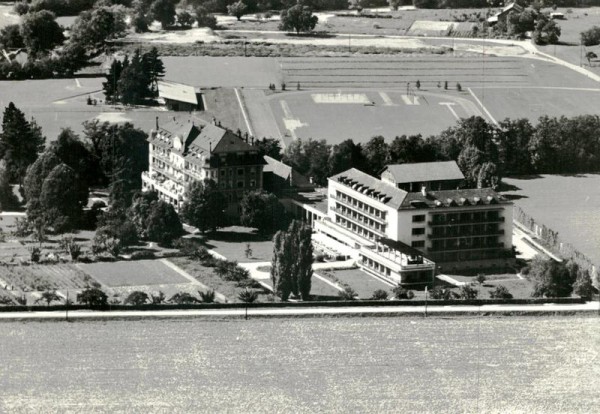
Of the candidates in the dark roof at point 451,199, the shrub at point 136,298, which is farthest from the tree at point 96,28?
the shrub at point 136,298

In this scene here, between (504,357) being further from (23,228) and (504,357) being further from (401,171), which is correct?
(23,228)

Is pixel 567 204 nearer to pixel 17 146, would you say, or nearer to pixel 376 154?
pixel 376 154

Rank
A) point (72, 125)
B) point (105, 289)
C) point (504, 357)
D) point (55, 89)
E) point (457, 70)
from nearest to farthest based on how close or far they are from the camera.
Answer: point (504, 357) → point (105, 289) → point (72, 125) → point (55, 89) → point (457, 70)

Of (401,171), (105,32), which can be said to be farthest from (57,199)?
(105,32)

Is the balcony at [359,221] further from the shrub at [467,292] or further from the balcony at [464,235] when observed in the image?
the shrub at [467,292]

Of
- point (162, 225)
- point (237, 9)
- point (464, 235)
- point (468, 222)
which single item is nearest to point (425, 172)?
point (468, 222)

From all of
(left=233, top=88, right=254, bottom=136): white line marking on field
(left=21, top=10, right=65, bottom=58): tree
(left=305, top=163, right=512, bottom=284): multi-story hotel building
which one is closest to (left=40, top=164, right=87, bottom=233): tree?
(left=305, top=163, right=512, bottom=284): multi-story hotel building

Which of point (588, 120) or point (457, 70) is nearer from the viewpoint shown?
point (588, 120)
